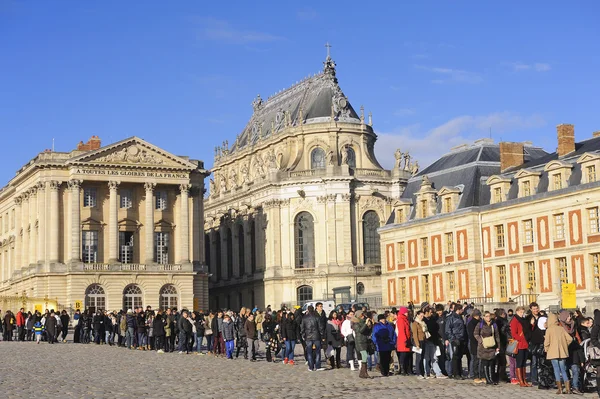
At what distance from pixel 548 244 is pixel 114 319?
2032 centimetres

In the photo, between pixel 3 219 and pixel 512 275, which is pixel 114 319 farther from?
pixel 3 219

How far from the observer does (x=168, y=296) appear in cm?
7494

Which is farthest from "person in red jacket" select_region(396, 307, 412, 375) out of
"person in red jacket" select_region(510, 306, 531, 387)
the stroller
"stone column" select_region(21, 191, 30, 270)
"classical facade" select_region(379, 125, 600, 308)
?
"stone column" select_region(21, 191, 30, 270)

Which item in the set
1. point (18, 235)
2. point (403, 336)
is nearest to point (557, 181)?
point (403, 336)

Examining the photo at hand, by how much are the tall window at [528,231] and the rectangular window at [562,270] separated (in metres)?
2.11

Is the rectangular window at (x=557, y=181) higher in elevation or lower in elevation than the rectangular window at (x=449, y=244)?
higher

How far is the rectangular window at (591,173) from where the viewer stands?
156ft

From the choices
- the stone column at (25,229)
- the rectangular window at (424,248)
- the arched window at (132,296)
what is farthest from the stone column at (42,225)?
the rectangular window at (424,248)

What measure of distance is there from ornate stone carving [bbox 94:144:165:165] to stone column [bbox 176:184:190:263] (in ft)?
8.95

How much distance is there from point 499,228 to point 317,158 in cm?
3422

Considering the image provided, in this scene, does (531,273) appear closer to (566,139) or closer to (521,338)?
(566,139)

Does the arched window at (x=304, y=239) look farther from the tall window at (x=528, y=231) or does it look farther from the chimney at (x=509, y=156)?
the tall window at (x=528, y=231)

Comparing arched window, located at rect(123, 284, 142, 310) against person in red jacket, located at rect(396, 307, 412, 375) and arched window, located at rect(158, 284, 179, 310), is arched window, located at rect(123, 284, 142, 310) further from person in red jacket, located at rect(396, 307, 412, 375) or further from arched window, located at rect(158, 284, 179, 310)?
person in red jacket, located at rect(396, 307, 412, 375)

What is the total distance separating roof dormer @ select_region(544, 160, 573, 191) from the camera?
1948 inches
